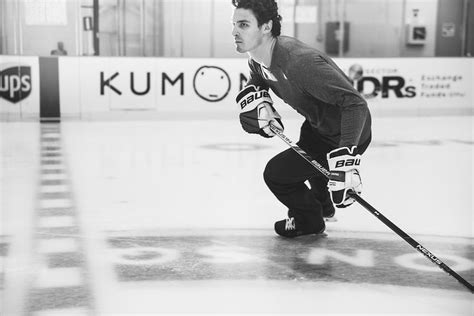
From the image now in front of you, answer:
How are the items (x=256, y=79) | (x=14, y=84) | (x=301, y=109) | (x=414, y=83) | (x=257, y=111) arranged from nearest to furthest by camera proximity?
(x=301, y=109), (x=257, y=111), (x=256, y=79), (x=14, y=84), (x=414, y=83)

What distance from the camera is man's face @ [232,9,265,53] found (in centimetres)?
267

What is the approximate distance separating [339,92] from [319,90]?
8cm

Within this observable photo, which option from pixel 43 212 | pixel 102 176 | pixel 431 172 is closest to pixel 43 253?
pixel 43 212

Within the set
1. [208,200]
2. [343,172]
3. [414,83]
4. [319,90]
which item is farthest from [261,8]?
[414,83]

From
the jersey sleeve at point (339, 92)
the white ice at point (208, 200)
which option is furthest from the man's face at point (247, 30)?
the white ice at point (208, 200)

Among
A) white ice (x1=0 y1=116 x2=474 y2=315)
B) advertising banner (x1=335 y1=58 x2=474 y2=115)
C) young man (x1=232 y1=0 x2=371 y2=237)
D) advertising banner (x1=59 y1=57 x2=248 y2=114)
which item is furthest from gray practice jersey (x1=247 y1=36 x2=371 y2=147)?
advertising banner (x1=335 y1=58 x2=474 y2=115)

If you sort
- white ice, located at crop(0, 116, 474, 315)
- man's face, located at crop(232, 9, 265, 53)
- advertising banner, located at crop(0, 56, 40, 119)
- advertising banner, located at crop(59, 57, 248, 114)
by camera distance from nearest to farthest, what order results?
white ice, located at crop(0, 116, 474, 315), man's face, located at crop(232, 9, 265, 53), advertising banner, located at crop(0, 56, 40, 119), advertising banner, located at crop(59, 57, 248, 114)

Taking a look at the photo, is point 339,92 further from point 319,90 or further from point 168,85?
point 168,85

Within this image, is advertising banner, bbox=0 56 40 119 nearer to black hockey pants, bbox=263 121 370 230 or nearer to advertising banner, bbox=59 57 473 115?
advertising banner, bbox=59 57 473 115

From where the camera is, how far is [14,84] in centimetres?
823

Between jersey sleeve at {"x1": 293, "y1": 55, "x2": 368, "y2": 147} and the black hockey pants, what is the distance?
1.40 ft

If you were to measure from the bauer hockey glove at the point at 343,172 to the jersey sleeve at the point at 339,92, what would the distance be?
5cm

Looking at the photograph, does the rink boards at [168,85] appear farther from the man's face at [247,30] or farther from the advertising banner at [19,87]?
the man's face at [247,30]

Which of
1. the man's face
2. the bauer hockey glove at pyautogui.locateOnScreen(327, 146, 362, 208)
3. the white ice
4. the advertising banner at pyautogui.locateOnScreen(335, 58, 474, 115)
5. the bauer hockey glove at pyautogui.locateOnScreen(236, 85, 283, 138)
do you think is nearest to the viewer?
the white ice
